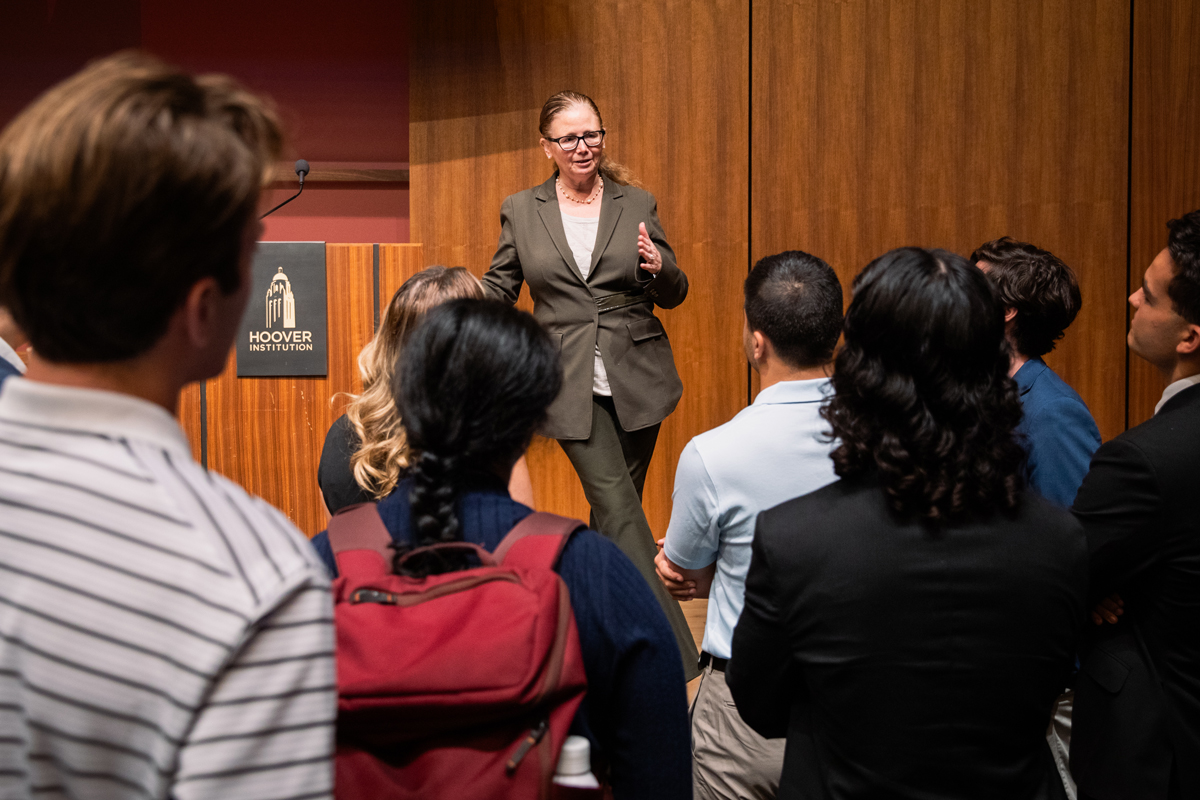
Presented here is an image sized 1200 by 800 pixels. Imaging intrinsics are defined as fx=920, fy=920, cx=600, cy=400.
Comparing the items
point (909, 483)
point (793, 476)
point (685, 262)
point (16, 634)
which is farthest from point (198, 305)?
point (685, 262)

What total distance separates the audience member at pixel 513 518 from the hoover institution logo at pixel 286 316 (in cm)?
237

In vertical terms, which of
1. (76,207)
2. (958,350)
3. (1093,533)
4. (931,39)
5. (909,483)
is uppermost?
(931,39)

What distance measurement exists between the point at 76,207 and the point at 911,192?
12.9ft

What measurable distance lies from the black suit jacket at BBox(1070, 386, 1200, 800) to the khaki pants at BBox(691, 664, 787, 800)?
468mm

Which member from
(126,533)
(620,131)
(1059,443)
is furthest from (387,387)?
(620,131)

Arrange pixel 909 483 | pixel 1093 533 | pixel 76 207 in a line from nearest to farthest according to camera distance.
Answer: pixel 76 207 < pixel 909 483 < pixel 1093 533

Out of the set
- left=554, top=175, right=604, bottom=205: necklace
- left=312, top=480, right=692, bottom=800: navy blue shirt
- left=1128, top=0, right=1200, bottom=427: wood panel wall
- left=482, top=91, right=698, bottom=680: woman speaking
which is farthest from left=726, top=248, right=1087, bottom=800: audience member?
left=1128, top=0, right=1200, bottom=427: wood panel wall

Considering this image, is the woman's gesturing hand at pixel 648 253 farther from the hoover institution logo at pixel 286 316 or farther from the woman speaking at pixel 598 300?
the hoover institution logo at pixel 286 316

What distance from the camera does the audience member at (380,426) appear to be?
5.20 ft

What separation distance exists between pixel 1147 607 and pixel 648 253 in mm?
1789

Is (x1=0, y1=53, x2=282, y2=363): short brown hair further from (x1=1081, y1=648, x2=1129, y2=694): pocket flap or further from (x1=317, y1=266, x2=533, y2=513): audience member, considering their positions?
(x1=1081, y1=648, x2=1129, y2=694): pocket flap

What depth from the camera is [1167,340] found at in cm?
147

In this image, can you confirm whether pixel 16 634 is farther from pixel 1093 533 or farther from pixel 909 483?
pixel 1093 533

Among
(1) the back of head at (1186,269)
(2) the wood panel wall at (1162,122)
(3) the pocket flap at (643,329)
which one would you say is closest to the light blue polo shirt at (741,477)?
(1) the back of head at (1186,269)
